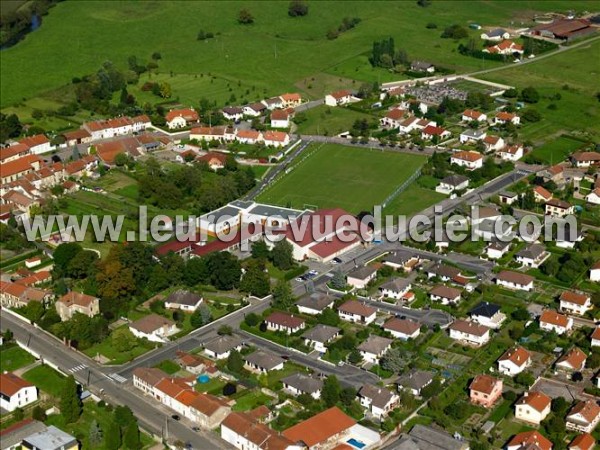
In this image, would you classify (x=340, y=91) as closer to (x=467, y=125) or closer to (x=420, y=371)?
(x=467, y=125)

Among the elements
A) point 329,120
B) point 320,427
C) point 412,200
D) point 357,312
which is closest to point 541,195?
point 412,200

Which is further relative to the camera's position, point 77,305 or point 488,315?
point 77,305

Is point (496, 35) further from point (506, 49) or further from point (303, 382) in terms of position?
point (303, 382)

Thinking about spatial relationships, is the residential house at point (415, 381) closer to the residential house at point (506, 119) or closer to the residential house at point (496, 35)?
the residential house at point (506, 119)

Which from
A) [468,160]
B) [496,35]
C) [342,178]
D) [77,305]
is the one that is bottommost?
[342,178]

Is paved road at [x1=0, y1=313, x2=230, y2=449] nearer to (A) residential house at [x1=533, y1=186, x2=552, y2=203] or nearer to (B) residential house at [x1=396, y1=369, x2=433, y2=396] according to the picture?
(B) residential house at [x1=396, y1=369, x2=433, y2=396]

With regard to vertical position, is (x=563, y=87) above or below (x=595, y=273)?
above

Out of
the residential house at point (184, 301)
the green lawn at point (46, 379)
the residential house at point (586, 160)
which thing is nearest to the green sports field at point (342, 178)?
the residential house at point (586, 160)
